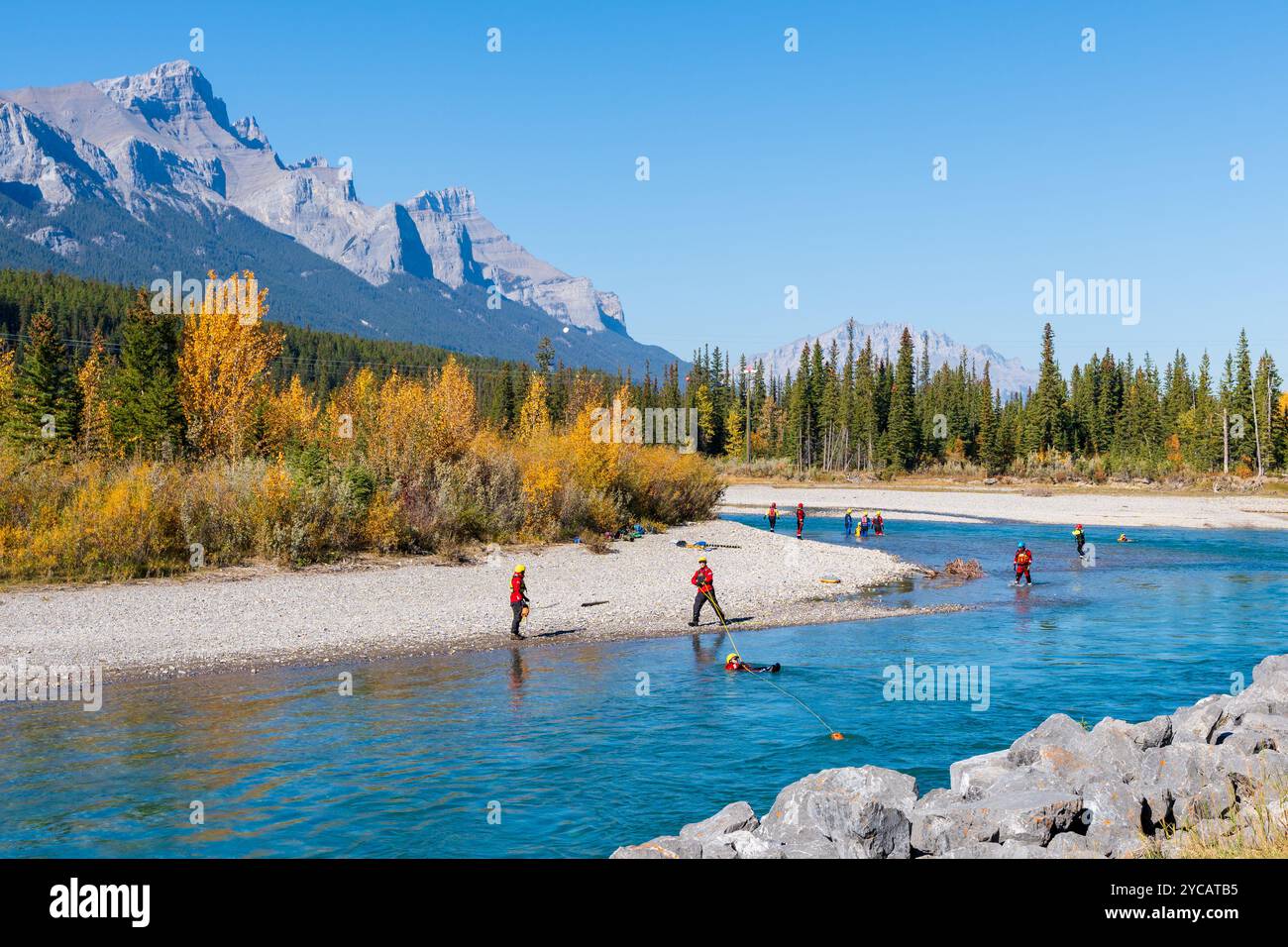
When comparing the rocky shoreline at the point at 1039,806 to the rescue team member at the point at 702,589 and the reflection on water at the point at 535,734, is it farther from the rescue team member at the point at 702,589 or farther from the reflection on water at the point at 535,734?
the rescue team member at the point at 702,589

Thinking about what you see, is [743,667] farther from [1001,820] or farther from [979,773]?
[1001,820]

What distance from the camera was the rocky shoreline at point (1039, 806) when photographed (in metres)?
8.54

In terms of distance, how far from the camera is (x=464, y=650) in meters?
20.6

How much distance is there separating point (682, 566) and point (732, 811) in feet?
76.5

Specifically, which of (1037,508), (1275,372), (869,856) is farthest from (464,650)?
(1275,372)

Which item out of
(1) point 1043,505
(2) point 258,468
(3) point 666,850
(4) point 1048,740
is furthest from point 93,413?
(1) point 1043,505

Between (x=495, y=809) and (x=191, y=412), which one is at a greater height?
(x=191, y=412)

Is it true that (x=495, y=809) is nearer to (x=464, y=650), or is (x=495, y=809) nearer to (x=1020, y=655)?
(x=464, y=650)

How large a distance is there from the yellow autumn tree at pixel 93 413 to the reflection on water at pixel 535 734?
73.0 feet

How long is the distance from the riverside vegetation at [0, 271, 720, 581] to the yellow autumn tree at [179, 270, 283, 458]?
73 mm
